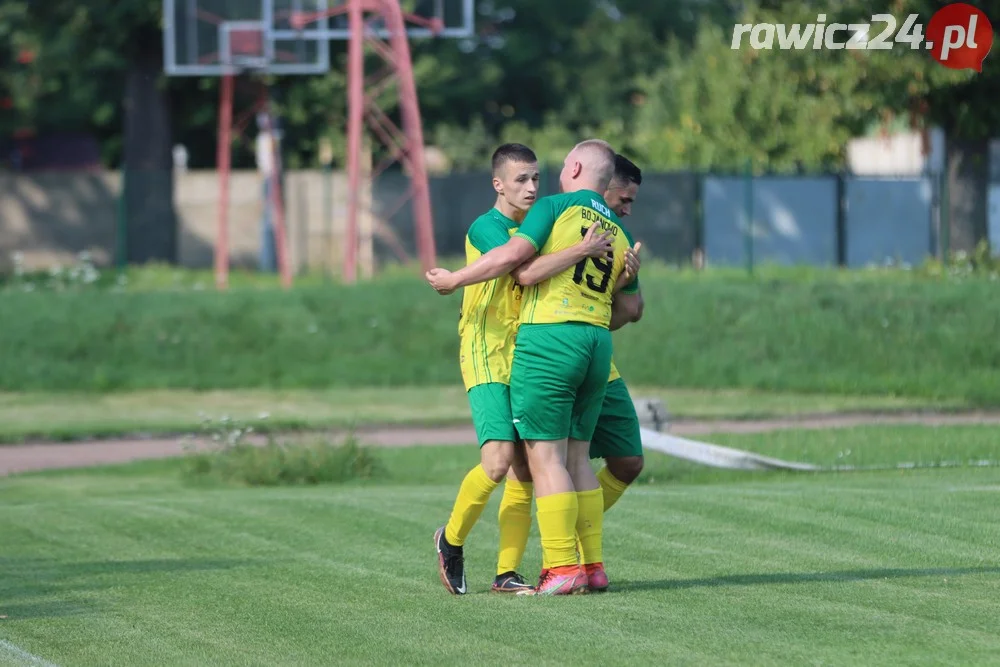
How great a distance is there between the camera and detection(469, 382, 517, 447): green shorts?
7.88 m

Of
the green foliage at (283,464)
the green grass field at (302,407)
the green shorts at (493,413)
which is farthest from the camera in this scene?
the green grass field at (302,407)

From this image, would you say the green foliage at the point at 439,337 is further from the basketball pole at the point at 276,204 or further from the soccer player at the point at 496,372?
the soccer player at the point at 496,372

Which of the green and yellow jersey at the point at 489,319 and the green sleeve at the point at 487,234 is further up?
the green sleeve at the point at 487,234

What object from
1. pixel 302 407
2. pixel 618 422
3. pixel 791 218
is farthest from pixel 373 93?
pixel 618 422

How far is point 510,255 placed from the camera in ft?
25.1

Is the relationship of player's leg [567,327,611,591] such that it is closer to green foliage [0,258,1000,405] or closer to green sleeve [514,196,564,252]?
green sleeve [514,196,564,252]

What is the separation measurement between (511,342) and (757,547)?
2055 millimetres

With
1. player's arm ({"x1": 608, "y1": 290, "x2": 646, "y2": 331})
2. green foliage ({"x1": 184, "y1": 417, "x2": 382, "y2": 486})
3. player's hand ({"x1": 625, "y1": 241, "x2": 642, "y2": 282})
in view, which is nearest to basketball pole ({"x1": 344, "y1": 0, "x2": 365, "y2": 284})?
green foliage ({"x1": 184, "y1": 417, "x2": 382, "y2": 486})

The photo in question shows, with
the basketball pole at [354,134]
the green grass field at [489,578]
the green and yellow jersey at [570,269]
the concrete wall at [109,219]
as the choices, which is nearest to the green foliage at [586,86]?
the concrete wall at [109,219]

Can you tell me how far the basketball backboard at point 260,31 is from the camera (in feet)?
103

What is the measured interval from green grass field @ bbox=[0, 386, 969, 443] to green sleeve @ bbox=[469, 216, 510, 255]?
11.1 m

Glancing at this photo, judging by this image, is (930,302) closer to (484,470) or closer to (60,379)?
(60,379)

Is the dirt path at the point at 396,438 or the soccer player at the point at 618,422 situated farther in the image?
the dirt path at the point at 396,438

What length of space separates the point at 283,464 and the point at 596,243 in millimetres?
7051
